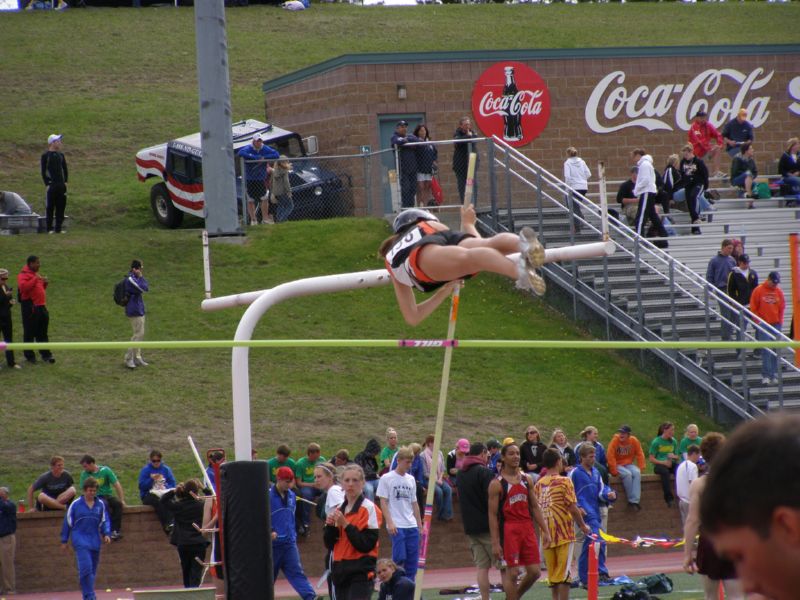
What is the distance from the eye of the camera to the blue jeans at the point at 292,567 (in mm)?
10820

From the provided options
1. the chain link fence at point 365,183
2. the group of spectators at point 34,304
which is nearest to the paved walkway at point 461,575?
the group of spectators at point 34,304

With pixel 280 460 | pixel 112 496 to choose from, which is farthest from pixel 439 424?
pixel 112 496

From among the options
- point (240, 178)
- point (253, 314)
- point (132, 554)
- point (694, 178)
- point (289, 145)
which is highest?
point (289, 145)

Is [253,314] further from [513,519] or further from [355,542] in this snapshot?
[513,519]

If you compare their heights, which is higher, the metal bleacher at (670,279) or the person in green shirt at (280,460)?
the metal bleacher at (670,279)

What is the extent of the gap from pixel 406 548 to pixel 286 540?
4.16ft

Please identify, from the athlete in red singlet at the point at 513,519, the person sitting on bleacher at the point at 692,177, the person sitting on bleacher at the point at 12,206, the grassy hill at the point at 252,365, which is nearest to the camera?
the athlete in red singlet at the point at 513,519

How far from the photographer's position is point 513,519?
10750 millimetres

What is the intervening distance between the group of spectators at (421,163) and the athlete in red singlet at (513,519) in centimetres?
1092

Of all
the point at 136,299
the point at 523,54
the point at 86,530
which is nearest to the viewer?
the point at 86,530

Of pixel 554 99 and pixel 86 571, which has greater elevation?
pixel 554 99

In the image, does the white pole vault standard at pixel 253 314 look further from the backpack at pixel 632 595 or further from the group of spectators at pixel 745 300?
the group of spectators at pixel 745 300

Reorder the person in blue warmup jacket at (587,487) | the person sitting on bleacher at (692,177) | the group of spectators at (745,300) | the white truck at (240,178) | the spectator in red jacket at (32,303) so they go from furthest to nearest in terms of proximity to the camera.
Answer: the white truck at (240,178)
the person sitting on bleacher at (692,177)
the spectator in red jacket at (32,303)
the group of spectators at (745,300)
the person in blue warmup jacket at (587,487)

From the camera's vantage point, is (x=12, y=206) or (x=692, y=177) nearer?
(x=692, y=177)
